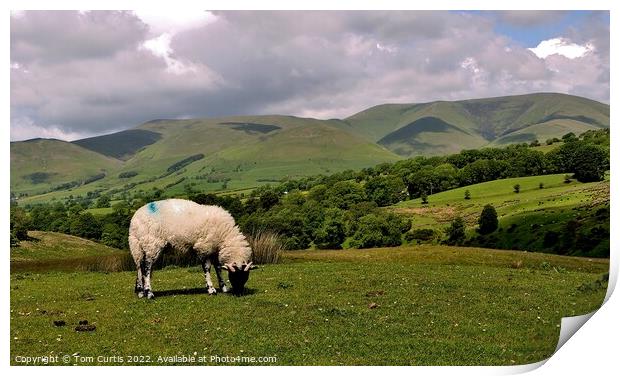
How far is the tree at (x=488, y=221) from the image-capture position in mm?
43031

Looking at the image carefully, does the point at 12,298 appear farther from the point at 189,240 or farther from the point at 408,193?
the point at 408,193

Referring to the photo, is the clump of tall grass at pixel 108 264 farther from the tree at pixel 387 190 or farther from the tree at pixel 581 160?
the tree at pixel 387 190

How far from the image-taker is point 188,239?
752 inches

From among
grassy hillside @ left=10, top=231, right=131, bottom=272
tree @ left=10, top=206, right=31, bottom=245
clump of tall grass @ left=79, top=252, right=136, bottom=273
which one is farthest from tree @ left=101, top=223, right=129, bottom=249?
tree @ left=10, top=206, right=31, bottom=245

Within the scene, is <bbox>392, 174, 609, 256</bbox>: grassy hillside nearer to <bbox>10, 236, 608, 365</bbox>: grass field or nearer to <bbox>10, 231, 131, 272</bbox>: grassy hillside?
<bbox>10, 236, 608, 365</bbox>: grass field

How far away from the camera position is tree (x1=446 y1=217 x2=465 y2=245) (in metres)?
44.6

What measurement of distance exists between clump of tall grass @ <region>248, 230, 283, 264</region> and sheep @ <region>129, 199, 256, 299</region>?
9.09 m

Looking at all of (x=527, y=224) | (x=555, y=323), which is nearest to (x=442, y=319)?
(x=555, y=323)

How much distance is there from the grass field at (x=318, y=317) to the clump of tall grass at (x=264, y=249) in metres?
5.31

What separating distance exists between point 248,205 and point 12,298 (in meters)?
38.2

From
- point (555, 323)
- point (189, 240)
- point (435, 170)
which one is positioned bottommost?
point (555, 323)

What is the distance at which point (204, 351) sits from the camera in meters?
14.2

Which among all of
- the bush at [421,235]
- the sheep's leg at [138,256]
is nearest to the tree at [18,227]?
the sheep's leg at [138,256]

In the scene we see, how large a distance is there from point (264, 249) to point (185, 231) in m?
11.3
